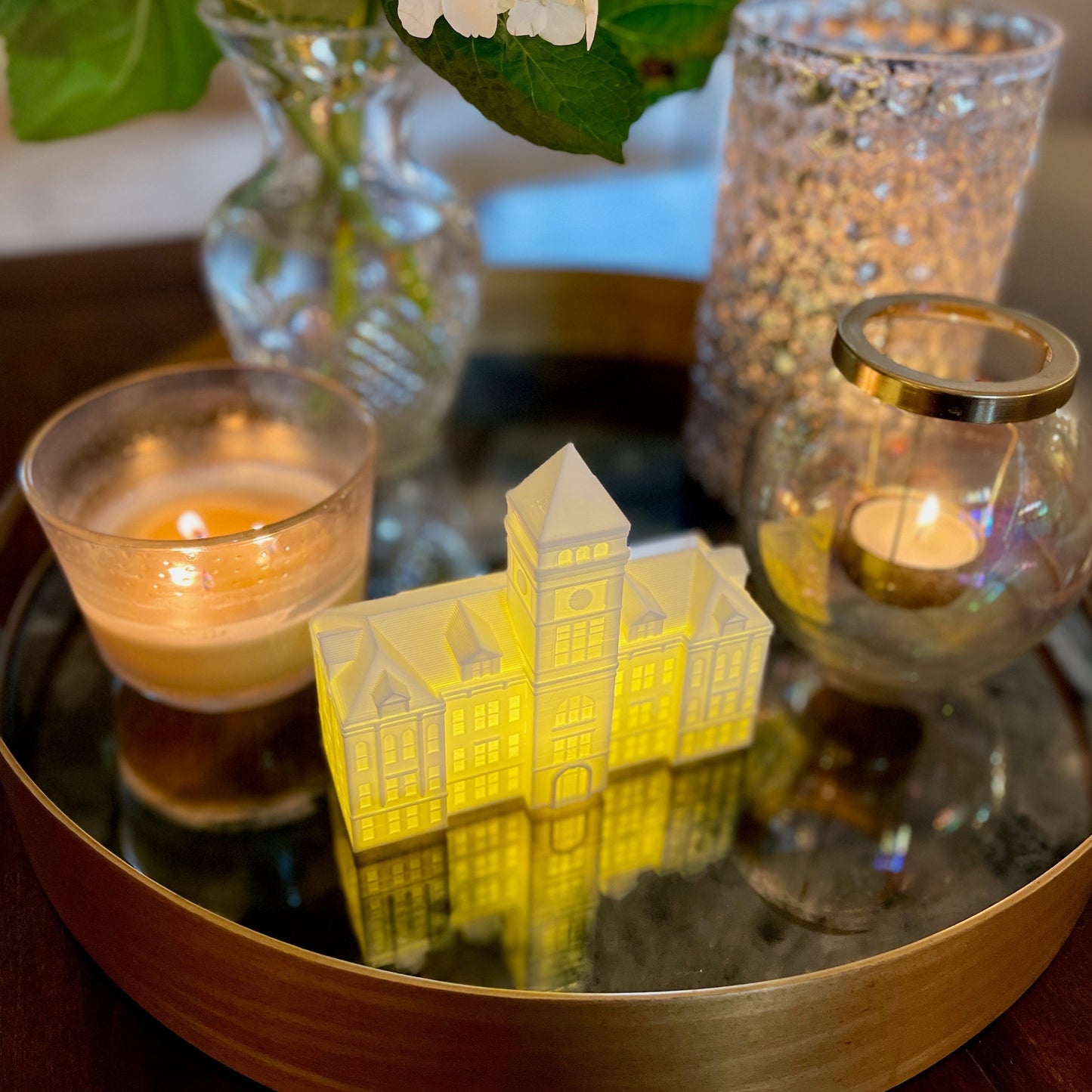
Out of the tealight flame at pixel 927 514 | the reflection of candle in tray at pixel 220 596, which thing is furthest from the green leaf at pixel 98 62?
the tealight flame at pixel 927 514

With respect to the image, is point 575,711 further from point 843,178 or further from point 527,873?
point 843,178

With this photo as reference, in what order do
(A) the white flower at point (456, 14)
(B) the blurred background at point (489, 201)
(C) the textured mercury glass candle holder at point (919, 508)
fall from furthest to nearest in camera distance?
(B) the blurred background at point (489, 201)
(C) the textured mercury glass candle holder at point (919, 508)
(A) the white flower at point (456, 14)

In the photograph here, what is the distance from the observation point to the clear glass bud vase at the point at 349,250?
0.53 metres

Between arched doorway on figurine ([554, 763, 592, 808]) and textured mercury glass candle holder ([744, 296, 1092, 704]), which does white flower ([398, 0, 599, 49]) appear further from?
arched doorway on figurine ([554, 763, 592, 808])

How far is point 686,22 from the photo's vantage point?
0.51 metres

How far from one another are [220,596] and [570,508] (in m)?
0.15

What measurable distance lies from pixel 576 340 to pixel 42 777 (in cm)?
45

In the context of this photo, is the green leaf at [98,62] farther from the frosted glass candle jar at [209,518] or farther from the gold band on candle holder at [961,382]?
the gold band on candle holder at [961,382]

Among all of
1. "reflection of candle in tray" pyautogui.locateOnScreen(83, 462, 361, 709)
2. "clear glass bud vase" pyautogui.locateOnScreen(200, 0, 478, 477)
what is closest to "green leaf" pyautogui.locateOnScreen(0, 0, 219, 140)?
"clear glass bud vase" pyautogui.locateOnScreen(200, 0, 478, 477)

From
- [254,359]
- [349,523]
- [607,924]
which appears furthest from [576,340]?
[607,924]

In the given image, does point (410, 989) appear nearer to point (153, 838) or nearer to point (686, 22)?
point (153, 838)

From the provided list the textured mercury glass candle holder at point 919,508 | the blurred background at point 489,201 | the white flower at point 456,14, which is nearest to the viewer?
the white flower at point 456,14

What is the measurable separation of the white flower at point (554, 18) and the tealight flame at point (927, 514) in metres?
0.25

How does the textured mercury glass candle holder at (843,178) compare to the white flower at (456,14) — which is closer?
the white flower at (456,14)
